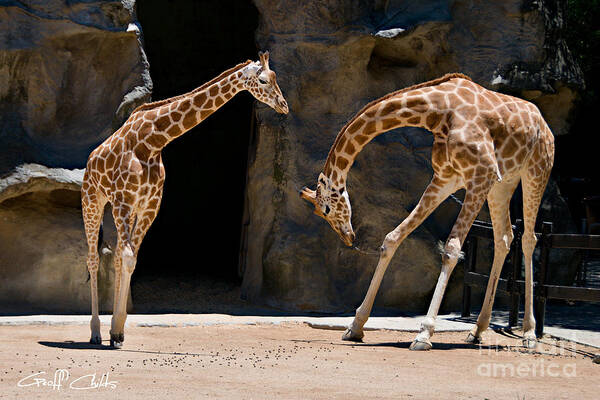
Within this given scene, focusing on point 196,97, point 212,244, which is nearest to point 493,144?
point 196,97

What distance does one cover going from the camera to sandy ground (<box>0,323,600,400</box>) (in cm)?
489

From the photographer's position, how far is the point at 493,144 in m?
7.22

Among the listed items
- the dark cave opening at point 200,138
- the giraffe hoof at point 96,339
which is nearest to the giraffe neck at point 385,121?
the giraffe hoof at point 96,339

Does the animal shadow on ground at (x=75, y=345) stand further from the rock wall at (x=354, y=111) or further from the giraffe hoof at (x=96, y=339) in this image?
the rock wall at (x=354, y=111)

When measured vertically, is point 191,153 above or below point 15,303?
above

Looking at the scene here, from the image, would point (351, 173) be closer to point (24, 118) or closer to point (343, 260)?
point (343, 260)

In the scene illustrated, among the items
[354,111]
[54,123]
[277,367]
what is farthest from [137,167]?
[354,111]

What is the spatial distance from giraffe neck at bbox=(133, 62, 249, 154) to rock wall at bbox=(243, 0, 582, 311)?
9.34 ft

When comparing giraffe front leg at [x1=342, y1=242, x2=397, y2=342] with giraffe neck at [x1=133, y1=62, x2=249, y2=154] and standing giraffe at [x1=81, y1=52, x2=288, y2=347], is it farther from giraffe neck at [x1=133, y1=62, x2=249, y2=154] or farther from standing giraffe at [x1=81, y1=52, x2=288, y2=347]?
giraffe neck at [x1=133, y1=62, x2=249, y2=154]

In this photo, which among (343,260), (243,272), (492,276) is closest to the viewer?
(492,276)

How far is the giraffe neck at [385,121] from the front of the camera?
7293mm

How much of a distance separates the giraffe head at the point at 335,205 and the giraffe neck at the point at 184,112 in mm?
1210

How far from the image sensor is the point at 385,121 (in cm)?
735

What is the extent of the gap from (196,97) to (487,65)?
4.62 meters
